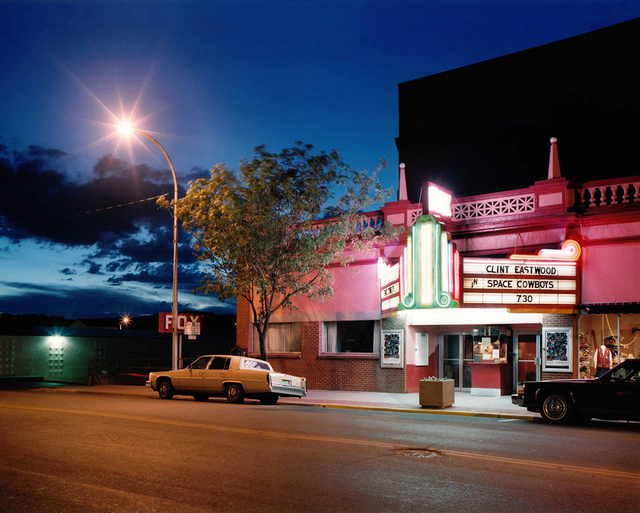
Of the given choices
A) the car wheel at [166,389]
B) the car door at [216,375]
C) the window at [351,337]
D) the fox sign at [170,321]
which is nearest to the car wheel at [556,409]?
the car door at [216,375]

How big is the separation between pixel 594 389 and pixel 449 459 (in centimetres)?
615

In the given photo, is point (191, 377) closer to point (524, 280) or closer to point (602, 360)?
point (524, 280)

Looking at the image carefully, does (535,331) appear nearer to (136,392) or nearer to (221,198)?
(221,198)

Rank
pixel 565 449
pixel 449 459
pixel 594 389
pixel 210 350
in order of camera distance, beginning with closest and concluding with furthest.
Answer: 1. pixel 449 459
2. pixel 565 449
3. pixel 594 389
4. pixel 210 350

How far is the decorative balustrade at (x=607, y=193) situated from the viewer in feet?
63.4

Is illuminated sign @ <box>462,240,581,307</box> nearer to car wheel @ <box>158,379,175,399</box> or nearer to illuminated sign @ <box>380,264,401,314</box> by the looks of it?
illuminated sign @ <box>380,264,401,314</box>

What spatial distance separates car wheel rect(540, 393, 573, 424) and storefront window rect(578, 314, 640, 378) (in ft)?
13.9

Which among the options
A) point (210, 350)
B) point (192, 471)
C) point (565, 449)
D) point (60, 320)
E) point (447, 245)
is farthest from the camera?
point (60, 320)

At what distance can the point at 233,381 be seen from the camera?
19781 mm

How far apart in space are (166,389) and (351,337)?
24.6 feet

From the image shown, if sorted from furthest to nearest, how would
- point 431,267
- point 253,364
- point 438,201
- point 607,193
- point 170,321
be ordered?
point 170,321 < point 607,193 < point 438,201 < point 253,364 < point 431,267

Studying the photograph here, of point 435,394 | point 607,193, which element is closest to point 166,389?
point 435,394

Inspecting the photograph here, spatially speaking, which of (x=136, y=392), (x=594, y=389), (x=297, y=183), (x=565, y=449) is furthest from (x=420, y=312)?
(x=565, y=449)

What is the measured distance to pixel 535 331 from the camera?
21938 millimetres
